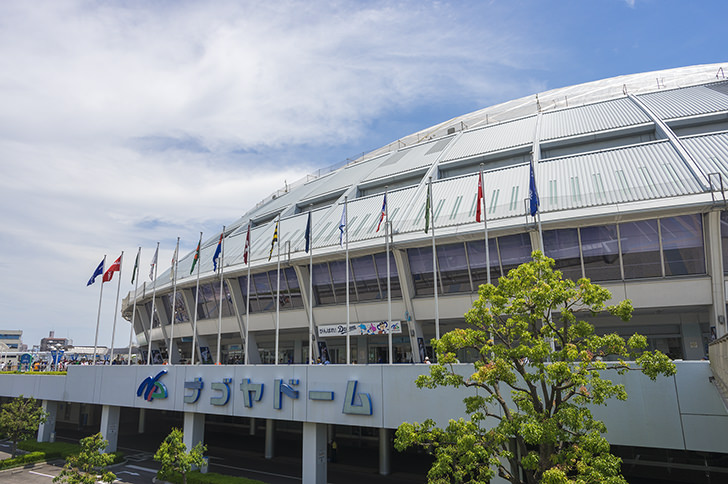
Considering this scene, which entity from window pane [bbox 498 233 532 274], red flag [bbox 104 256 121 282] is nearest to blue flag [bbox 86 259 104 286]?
red flag [bbox 104 256 121 282]

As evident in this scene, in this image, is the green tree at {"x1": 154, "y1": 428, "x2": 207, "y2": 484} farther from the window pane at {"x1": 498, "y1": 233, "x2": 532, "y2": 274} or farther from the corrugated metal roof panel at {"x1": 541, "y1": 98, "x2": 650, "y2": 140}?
the corrugated metal roof panel at {"x1": 541, "y1": 98, "x2": 650, "y2": 140}

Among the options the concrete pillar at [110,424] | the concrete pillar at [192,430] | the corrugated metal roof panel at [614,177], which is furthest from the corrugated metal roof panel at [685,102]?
the concrete pillar at [110,424]

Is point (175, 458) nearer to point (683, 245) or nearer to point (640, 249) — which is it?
point (640, 249)

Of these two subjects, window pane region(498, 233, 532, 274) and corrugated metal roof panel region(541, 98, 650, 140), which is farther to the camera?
corrugated metal roof panel region(541, 98, 650, 140)

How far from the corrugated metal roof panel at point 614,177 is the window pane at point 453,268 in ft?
19.2

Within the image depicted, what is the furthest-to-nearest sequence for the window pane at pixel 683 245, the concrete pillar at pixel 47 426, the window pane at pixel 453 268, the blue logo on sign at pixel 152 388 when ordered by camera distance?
the concrete pillar at pixel 47 426 → the blue logo on sign at pixel 152 388 → the window pane at pixel 453 268 → the window pane at pixel 683 245

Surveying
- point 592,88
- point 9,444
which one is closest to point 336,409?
point 9,444

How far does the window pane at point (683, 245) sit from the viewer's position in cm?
2614

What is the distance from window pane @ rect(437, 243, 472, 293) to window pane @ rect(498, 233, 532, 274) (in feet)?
7.91

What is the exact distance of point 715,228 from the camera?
25469mm

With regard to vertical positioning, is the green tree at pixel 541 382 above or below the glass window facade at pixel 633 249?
below

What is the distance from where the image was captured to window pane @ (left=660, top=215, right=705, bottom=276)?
1029 inches

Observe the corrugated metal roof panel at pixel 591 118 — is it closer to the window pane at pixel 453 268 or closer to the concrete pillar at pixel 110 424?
the window pane at pixel 453 268

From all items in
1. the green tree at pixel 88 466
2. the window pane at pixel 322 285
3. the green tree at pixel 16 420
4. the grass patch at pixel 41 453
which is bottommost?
the grass patch at pixel 41 453
